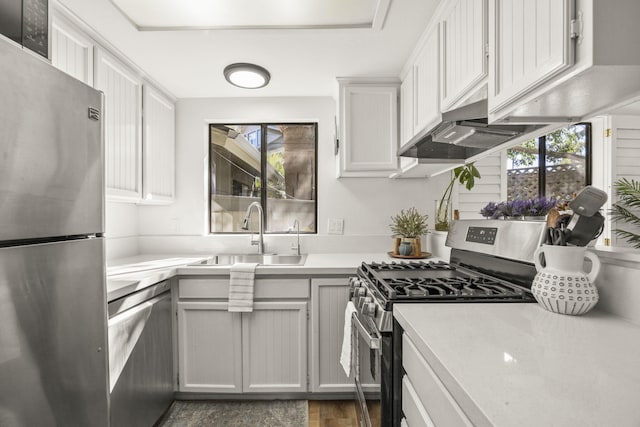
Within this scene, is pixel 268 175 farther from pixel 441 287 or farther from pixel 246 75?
pixel 441 287

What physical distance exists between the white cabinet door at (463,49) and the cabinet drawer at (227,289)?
131cm

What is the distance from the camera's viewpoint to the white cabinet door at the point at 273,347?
6.52ft

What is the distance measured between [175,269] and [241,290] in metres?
0.43

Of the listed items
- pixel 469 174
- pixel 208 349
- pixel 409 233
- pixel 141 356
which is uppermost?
pixel 469 174

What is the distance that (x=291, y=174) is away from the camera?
284 cm

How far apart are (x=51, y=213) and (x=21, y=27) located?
1.74 feet

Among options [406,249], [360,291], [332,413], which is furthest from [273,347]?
[406,249]

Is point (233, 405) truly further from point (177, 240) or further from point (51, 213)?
point (51, 213)

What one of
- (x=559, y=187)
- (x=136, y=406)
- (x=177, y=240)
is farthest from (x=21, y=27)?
(x=559, y=187)

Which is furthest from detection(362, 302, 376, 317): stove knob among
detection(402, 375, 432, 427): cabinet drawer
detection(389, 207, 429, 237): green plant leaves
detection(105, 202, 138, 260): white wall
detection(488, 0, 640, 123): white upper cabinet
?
detection(105, 202, 138, 260): white wall

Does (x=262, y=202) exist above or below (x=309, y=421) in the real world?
above

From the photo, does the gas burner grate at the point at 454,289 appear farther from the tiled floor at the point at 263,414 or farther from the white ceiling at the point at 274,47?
the white ceiling at the point at 274,47

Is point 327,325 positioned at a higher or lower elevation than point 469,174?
lower

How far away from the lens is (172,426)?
71.3 inches
